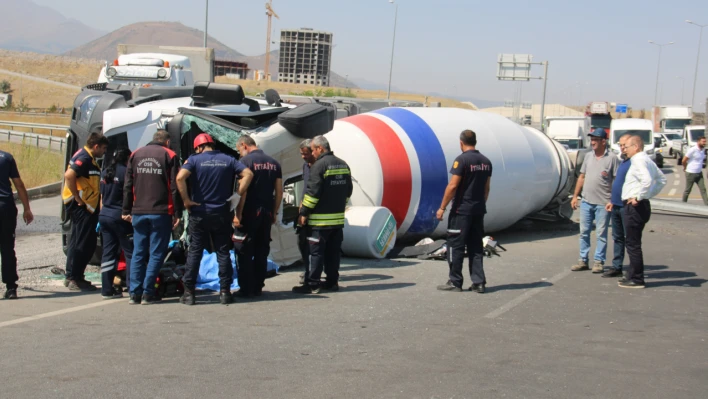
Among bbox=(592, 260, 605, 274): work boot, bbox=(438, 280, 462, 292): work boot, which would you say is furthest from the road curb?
bbox=(592, 260, 605, 274): work boot

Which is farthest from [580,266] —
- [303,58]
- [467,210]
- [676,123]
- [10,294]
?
[303,58]

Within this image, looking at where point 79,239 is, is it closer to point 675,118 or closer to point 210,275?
point 210,275

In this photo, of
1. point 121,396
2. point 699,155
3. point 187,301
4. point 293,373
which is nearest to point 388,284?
point 187,301

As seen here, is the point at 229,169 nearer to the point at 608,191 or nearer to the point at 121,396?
the point at 121,396

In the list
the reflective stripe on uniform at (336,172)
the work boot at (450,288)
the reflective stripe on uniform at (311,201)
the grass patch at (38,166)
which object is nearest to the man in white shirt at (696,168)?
the work boot at (450,288)

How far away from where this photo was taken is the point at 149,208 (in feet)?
25.8

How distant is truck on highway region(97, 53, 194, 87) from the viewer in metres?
19.4

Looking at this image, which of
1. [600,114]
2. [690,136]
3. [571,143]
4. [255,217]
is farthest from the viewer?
[690,136]

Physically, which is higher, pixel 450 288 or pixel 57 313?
pixel 450 288

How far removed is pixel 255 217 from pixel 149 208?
109 cm

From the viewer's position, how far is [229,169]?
793 centimetres

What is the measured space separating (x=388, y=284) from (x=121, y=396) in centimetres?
462

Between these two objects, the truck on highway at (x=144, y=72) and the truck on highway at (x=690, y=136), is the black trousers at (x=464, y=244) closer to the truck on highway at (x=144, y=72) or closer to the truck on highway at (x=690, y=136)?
the truck on highway at (x=144, y=72)

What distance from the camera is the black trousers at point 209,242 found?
310 inches
